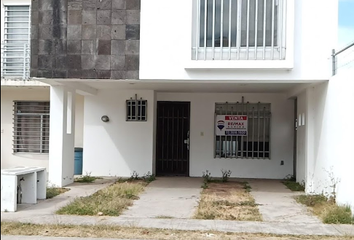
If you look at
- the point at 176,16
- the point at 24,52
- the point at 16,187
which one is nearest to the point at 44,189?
the point at 16,187

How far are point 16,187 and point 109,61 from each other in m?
3.35

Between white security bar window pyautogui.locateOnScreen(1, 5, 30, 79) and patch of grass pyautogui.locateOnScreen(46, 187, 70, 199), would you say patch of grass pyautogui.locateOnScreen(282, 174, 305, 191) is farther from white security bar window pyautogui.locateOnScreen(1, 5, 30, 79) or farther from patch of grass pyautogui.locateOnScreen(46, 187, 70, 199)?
white security bar window pyautogui.locateOnScreen(1, 5, 30, 79)

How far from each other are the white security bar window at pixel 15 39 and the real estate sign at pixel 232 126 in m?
6.10

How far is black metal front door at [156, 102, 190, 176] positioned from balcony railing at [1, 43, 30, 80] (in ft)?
13.8

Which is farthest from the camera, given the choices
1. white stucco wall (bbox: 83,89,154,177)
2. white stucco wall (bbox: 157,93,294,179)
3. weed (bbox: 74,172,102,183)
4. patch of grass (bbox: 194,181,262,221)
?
white stucco wall (bbox: 157,93,294,179)

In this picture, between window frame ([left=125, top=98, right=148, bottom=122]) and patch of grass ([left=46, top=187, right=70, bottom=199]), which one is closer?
patch of grass ([left=46, top=187, right=70, bottom=199])

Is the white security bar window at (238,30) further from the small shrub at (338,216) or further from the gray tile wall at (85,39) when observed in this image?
the small shrub at (338,216)

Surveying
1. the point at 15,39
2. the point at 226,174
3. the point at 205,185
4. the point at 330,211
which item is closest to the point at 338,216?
the point at 330,211

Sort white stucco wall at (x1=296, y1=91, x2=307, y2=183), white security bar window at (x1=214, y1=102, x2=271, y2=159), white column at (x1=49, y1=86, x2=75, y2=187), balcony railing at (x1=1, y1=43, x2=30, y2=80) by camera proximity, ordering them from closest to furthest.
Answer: white column at (x1=49, y1=86, x2=75, y2=187) < white stucco wall at (x1=296, y1=91, x2=307, y2=183) < balcony railing at (x1=1, y1=43, x2=30, y2=80) < white security bar window at (x1=214, y1=102, x2=271, y2=159)

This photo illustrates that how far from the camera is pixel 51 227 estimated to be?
6.84 metres

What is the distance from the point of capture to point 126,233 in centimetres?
656

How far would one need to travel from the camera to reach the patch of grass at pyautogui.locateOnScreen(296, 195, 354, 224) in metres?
7.43

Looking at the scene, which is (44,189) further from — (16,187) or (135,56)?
(135,56)

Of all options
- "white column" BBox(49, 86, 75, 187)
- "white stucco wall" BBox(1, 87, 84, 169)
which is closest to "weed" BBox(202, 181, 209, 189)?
"white column" BBox(49, 86, 75, 187)
